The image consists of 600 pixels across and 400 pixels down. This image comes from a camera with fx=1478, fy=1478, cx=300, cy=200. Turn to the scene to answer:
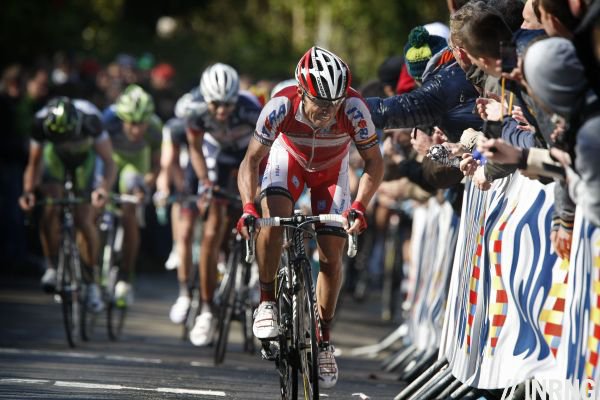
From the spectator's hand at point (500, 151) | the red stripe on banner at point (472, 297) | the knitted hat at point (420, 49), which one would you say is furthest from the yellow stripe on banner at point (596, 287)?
the knitted hat at point (420, 49)

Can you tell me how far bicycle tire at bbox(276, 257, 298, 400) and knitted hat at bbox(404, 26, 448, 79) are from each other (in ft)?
7.00

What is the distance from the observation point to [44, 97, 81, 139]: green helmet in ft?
44.8

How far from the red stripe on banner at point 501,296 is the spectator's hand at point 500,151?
1198 millimetres

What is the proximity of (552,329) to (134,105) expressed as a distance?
873 centimetres

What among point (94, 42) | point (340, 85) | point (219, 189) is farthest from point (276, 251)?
point (94, 42)

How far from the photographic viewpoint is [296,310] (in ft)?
28.5

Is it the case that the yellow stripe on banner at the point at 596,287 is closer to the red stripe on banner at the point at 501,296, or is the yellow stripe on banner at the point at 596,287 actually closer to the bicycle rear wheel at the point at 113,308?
the red stripe on banner at the point at 501,296

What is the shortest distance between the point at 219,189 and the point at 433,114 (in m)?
3.66

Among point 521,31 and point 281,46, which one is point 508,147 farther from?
point 281,46

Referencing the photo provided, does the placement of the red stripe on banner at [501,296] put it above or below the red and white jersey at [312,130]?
below

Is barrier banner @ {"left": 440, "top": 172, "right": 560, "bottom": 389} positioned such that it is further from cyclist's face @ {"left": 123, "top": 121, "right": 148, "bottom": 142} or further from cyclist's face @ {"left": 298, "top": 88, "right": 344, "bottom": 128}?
cyclist's face @ {"left": 123, "top": 121, "right": 148, "bottom": 142}

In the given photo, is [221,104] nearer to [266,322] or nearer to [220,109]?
[220,109]

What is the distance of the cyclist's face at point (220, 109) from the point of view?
12.9 meters

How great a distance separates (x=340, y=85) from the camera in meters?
8.73
